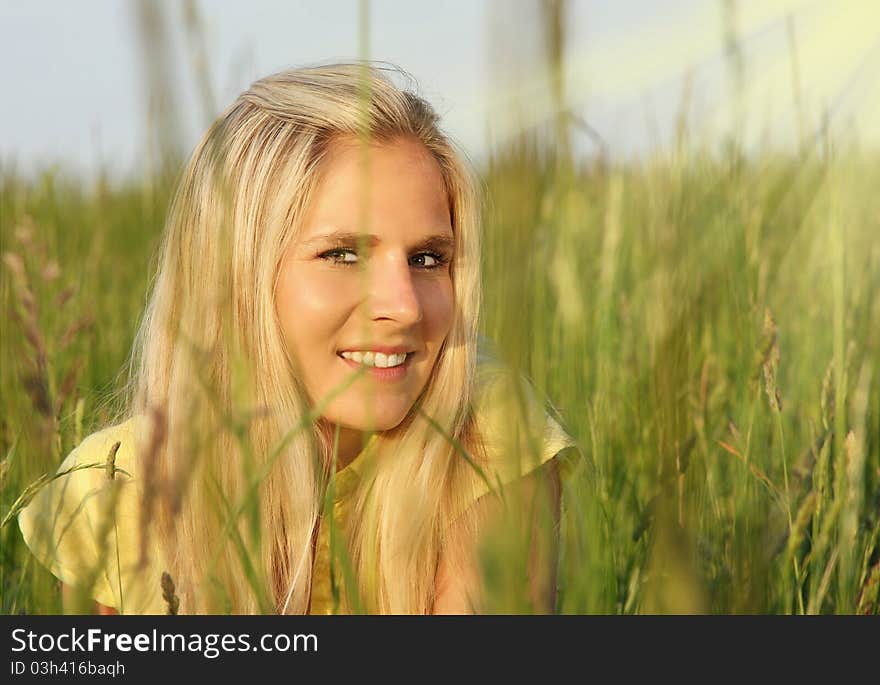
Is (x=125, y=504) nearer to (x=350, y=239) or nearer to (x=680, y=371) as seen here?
(x=350, y=239)

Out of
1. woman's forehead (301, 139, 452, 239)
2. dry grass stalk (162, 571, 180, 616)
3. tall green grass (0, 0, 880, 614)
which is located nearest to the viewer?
tall green grass (0, 0, 880, 614)

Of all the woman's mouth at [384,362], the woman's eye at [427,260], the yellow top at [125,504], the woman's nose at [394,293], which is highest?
the woman's eye at [427,260]

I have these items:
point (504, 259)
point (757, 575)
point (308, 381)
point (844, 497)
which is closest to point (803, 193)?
point (844, 497)

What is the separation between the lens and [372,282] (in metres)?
1.46

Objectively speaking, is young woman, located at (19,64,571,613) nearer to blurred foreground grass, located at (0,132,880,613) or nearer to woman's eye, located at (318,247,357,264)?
woman's eye, located at (318,247,357,264)

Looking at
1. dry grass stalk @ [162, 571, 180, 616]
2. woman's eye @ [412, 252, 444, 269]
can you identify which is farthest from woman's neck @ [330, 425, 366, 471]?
dry grass stalk @ [162, 571, 180, 616]

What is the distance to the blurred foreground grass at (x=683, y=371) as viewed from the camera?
58cm

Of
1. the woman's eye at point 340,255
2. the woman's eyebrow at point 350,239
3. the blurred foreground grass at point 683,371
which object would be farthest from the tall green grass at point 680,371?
the woman's eye at point 340,255

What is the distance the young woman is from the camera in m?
1.50

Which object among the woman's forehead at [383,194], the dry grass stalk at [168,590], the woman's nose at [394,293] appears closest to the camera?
the dry grass stalk at [168,590]

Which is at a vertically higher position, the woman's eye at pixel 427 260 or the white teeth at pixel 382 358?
the woman's eye at pixel 427 260

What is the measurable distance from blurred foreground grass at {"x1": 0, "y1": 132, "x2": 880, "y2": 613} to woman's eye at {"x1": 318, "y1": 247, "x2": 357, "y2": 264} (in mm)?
228

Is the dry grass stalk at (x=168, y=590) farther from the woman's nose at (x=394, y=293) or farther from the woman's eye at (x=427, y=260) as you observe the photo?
the woman's eye at (x=427, y=260)

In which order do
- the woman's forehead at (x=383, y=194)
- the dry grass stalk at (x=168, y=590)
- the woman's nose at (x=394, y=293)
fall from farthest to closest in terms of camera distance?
the woman's forehead at (x=383, y=194) → the woman's nose at (x=394, y=293) → the dry grass stalk at (x=168, y=590)
